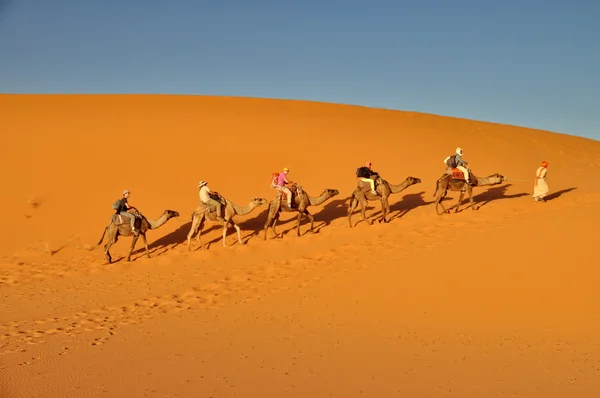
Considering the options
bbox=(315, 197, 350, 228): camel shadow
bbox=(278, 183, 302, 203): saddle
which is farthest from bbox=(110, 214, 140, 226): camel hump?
bbox=(315, 197, 350, 228): camel shadow

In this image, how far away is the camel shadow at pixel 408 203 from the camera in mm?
18255

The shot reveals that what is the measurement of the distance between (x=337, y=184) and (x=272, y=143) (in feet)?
22.1

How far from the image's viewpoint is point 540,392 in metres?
5.96

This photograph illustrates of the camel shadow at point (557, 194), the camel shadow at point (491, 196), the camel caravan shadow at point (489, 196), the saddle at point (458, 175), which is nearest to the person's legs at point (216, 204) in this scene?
the saddle at point (458, 175)

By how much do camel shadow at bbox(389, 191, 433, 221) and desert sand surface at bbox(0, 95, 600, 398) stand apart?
0.08 m

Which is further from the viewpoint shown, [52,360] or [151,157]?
[151,157]

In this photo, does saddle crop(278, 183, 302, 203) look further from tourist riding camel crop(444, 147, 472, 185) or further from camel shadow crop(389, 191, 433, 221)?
tourist riding camel crop(444, 147, 472, 185)

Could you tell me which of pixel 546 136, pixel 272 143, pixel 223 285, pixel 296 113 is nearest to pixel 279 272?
pixel 223 285

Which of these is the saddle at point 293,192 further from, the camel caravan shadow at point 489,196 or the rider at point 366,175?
the camel caravan shadow at point 489,196

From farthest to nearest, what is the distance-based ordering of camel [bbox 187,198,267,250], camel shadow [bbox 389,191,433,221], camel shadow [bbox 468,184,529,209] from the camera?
camel shadow [bbox 468,184,529,209], camel shadow [bbox 389,191,433,221], camel [bbox 187,198,267,250]

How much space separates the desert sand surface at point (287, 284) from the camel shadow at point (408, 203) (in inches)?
3.0

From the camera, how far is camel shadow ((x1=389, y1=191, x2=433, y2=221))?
18.3 metres

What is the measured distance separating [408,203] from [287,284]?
9366 mm

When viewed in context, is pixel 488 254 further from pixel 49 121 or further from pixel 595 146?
pixel 595 146
